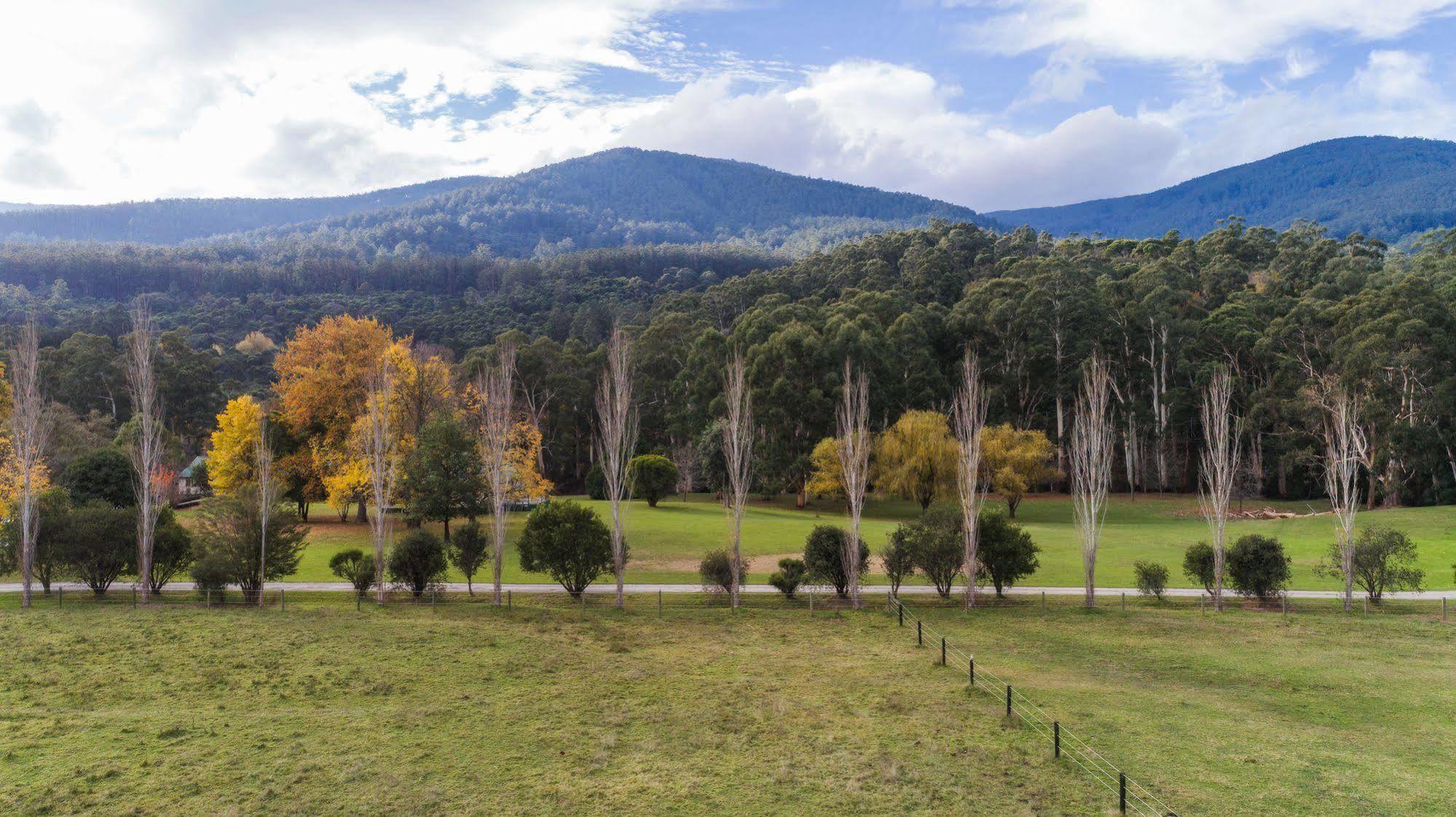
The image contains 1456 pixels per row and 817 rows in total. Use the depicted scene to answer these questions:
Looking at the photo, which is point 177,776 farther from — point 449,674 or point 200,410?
point 200,410

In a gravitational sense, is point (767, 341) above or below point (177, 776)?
above

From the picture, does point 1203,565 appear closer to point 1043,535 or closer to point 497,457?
point 1043,535

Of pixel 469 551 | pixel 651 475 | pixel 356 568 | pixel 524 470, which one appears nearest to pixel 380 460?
pixel 356 568

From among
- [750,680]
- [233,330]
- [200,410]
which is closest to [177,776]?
[750,680]

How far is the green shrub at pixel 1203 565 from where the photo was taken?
87.2ft

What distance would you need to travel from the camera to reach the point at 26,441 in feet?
83.1

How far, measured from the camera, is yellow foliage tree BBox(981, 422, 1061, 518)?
48344 mm

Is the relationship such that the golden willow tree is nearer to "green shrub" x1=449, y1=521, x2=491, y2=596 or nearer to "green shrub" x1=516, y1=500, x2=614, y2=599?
"green shrub" x1=449, y1=521, x2=491, y2=596

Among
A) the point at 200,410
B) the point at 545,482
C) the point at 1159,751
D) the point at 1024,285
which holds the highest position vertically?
the point at 1024,285

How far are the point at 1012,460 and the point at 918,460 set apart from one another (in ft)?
19.3

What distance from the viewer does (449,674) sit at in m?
17.9

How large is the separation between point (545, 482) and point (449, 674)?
78.3ft

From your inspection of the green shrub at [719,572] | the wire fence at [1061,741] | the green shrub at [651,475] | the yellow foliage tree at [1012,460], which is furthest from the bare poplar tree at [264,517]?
the yellow foliage tree at [1012,460]

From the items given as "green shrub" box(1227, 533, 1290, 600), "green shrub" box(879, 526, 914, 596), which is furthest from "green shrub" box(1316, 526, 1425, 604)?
"green shrub" box(879, 526, 914, 596)
